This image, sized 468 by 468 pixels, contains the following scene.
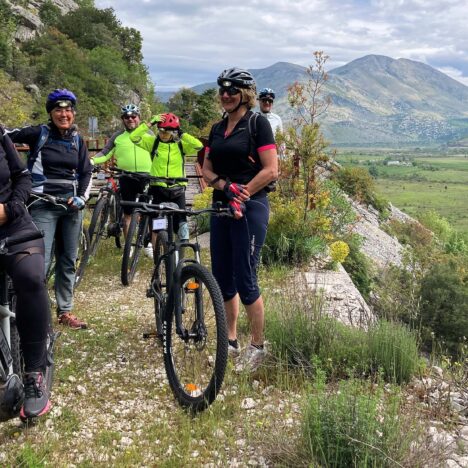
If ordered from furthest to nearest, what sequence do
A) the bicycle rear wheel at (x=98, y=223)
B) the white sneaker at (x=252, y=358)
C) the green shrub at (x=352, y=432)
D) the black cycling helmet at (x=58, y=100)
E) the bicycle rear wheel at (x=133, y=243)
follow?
the bicycle rear wheel at (x=98, y=223), the bicycle rear wheel at (x=133, y=243), the black cycling helmet at (x=58, y=100), the white sneaker at (x=252, y=358), the green shrub at (x=352, y=432)

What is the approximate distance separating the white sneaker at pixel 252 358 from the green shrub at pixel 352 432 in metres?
1.26

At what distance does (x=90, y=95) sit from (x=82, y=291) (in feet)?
143

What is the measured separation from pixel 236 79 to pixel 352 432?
2.59 meters

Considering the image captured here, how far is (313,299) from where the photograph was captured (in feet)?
14.5

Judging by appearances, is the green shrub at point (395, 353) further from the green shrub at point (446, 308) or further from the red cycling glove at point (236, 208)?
the green shrub at point (446, 308)

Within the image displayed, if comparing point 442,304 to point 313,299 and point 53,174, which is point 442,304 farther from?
point 53,174

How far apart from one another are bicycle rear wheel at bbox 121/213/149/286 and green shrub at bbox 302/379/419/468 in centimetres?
406

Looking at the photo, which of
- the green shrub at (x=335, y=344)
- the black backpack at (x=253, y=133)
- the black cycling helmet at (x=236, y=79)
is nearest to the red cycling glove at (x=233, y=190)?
the black backpack at (x=253, y=133)

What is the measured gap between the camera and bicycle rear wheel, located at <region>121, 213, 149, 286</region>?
21.0 feet

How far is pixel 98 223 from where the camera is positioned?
704 cm

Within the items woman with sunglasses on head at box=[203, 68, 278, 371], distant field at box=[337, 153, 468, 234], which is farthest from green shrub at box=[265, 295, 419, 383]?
distant field at box=[337, 153, 468, 234]

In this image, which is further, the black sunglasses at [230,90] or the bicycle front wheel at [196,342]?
the black sunglasses at [230,90]

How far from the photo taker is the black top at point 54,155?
449cm

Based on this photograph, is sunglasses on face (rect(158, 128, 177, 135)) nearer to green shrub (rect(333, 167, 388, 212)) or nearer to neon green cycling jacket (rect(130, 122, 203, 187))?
neon green cycling jacket (rect(130, 122, 203, 187))
